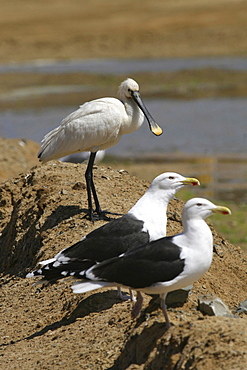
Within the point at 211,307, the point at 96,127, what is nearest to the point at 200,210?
the point at 211,307

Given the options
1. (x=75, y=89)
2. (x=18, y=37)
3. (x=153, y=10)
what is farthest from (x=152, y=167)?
(x=153, y=10)

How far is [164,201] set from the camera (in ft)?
20.7

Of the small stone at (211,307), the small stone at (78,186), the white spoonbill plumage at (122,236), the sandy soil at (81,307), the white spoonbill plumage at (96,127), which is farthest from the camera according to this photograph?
the small stone at (78,186)

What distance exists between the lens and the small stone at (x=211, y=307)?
17.8ft

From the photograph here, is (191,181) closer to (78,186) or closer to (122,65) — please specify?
(78,186)

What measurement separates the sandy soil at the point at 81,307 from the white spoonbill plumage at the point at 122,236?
1.75 ft

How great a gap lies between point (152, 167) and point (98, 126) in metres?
7.77

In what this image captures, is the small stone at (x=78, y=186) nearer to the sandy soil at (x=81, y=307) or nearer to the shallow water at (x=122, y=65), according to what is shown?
the sandy soil at (x=81, y=307)

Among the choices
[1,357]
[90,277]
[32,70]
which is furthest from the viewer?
[32,70]

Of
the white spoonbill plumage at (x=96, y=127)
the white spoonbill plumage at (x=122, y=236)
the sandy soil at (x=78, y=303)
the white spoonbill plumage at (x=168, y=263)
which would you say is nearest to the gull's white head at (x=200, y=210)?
the white spoonbill plumage at (x=168, y=263)

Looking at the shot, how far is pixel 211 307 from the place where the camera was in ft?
17.7

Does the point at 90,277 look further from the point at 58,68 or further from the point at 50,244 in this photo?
the point at 58,68

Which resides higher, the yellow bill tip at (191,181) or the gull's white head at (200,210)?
the gull's white head at (200,210)

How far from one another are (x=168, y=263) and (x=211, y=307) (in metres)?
0.67
